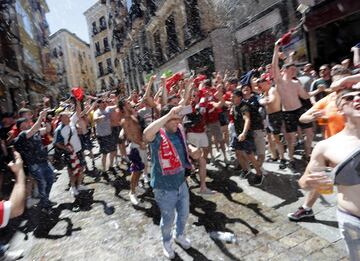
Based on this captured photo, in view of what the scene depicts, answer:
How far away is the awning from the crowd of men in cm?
248

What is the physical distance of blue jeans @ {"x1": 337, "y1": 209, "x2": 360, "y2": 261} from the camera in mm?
2148

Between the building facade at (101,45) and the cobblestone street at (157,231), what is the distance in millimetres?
42999

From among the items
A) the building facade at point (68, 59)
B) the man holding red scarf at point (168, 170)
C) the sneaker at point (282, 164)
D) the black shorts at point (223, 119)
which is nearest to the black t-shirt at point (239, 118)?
the sneaker at point (282, 164)

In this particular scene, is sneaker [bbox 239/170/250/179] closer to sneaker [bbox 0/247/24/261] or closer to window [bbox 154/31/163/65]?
sneaker [bbox 0/247/24/261]

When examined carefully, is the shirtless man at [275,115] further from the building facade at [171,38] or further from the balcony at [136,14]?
the balcony at [136,14]

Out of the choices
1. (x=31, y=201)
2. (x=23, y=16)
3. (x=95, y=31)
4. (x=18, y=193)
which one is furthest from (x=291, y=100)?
(x=95, y=31)

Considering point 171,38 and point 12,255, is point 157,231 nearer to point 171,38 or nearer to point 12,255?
point 12,255

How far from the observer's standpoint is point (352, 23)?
1022cm

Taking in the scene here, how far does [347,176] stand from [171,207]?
206 centimetres

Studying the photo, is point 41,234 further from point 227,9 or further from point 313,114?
point 227,9

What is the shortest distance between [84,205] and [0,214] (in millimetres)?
4263

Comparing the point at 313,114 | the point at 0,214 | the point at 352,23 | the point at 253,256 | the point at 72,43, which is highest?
the point at 72,43

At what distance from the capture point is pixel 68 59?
51062mm

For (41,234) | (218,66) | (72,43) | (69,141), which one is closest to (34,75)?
(218,66)
